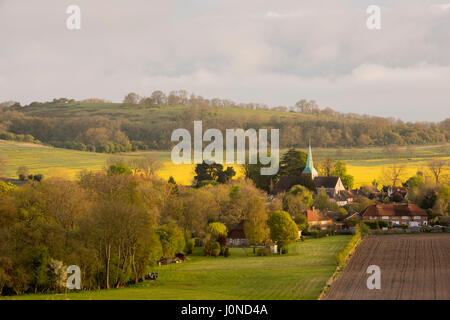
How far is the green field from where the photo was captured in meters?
42.6

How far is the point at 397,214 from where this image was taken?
9450 centimetres

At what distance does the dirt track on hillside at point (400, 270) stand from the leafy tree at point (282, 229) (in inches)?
318

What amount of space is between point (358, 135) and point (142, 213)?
138 meters

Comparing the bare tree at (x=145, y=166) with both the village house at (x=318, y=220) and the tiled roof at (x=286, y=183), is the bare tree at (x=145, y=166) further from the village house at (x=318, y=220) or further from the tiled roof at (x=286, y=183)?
the village house at (x=318, y=220)

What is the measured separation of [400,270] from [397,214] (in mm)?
44306

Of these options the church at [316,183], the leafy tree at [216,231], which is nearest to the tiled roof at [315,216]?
the leafy tree at [216,231]

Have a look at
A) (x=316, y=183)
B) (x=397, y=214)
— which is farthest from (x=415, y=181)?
(x=397, y=214)
